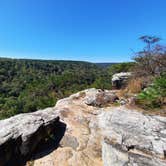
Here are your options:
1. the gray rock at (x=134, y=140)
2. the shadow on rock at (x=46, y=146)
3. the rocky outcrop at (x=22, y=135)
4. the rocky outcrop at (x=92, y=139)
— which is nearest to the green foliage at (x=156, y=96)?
the rocky outcrop at (x=92, y=139)

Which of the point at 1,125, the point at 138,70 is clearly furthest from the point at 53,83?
the point at 1,125

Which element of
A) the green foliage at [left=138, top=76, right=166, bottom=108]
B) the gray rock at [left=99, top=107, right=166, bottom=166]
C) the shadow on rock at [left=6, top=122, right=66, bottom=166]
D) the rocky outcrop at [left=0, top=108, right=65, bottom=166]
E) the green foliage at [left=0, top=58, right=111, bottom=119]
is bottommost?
the green foliage at [left=0, top=58, right=111, bottom=119]

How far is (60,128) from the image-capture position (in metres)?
5.67

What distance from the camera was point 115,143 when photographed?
359 centimetres

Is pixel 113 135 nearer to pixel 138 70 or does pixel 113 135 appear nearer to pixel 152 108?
pixel 152 108

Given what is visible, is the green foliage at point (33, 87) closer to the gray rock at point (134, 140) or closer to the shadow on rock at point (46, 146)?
the shadow on rock at point (46, 146)

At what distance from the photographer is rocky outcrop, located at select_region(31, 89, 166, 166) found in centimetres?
321

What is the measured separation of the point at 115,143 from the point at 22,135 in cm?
234

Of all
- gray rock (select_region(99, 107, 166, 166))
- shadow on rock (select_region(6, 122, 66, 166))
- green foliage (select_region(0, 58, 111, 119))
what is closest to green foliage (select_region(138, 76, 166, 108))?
gray rock (select_region(99, 107, 166, 166))

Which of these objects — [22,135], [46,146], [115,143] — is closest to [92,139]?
[46,146]

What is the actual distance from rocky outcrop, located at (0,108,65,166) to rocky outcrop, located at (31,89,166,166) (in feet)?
1.56

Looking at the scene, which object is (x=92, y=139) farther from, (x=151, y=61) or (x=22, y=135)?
(x=151, y=61)

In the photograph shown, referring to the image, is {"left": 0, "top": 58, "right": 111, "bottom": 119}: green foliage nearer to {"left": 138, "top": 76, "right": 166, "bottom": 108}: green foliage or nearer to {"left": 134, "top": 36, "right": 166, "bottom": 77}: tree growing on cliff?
{"left": 134, "top": 36, "right": 166, "bottom": 77}: tree growing on cliff

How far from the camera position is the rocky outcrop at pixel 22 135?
4.22 m
